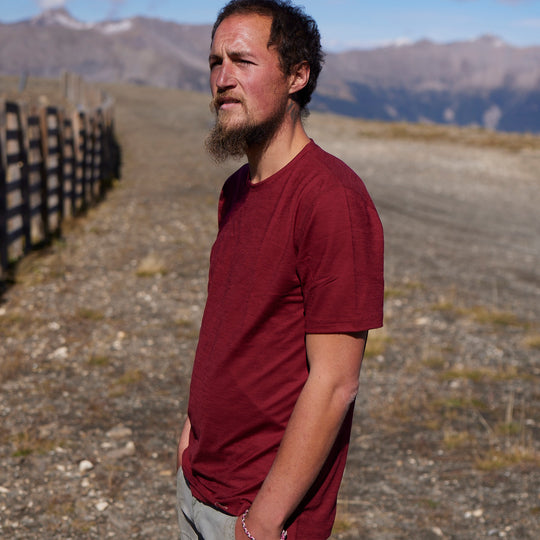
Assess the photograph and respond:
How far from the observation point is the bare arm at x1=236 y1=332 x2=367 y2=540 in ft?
5.49

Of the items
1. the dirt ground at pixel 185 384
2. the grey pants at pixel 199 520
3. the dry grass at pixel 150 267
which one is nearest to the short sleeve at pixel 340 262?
the grey pants at pixel 199 520

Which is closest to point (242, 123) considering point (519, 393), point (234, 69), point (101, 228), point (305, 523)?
point (234, 69)

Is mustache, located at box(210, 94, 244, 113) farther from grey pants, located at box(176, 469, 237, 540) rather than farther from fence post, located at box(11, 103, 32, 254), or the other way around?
fence post, located at box(11, 103, 32, 254)

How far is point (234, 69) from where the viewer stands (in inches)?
73.7

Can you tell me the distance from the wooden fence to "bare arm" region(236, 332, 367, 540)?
758 centimetres

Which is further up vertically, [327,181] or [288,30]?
[288,30]

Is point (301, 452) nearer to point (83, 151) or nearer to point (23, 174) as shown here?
point (23, 174)

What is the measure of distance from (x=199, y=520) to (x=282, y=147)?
118 cm

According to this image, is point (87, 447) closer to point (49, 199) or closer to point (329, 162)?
point (329, 162)

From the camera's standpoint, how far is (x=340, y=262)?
163cm

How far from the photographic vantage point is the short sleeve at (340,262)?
5.34 feet

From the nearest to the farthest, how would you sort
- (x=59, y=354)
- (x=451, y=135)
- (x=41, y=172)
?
(x=59, y=354), (x=41, y=172), (x=451, y=135)

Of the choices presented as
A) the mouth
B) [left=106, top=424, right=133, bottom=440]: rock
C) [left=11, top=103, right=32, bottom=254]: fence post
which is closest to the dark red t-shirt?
the mouth

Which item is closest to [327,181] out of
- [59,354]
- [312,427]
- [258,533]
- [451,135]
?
[312,427]
